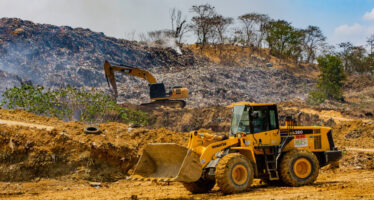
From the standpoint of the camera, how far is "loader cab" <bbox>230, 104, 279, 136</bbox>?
33.1 ft

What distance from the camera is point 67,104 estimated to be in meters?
21.7

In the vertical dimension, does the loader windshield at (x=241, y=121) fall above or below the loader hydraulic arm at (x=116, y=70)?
below

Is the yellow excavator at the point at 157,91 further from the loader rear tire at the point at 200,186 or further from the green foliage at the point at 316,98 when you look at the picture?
the loader rear tire at the point at 200,186

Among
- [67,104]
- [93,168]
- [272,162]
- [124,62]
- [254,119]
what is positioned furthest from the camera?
[124,62]

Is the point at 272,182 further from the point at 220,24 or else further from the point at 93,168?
the point at 220,24

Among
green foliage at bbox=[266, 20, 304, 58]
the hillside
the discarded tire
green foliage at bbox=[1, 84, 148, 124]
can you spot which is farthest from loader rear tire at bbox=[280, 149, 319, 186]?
green foliage at bbox=[266, 20, 304, 58]

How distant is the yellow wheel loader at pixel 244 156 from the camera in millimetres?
9109

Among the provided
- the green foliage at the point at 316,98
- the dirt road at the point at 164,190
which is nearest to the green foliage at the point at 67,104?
the dirt road at the point at 164,190

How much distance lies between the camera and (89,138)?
44.4 ft

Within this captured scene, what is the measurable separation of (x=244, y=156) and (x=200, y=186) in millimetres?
1359

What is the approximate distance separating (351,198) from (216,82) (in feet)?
116

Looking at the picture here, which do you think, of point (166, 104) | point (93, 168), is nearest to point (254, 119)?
point (93, 168)

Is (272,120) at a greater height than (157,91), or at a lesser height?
lesser

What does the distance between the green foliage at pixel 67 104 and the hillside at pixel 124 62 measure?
932 cm
